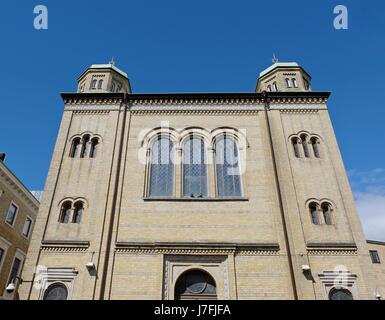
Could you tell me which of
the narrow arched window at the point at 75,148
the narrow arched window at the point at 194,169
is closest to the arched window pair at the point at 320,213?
the narrow arched window at the point at 194,169

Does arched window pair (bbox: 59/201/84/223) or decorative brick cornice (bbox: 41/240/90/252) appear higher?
arched window pair (bbox: 59/201/84/223)

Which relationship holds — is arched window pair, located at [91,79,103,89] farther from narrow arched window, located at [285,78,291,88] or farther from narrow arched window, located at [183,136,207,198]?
narrow arched window, located at [285,78,291,88]

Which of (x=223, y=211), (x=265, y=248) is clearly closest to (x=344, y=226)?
(x=265, y=248)

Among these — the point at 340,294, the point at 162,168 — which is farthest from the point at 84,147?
the point at 340,294

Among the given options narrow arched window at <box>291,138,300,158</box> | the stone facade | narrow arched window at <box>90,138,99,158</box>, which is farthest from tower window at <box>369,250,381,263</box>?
narrow arched window at <box>90,138,99,158</box>

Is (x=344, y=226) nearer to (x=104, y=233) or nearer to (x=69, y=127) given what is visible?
(x=104, y=233)

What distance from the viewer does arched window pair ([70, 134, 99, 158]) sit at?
16.3m

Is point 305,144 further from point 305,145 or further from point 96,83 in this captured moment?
point 96,83

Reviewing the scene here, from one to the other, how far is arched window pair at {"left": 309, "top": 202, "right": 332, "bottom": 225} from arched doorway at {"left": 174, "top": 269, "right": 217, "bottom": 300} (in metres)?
5.37

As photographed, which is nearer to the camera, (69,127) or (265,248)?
(265,248)

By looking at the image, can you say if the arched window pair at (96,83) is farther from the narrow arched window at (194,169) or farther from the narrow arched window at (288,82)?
the narrow arched window at (288,82)

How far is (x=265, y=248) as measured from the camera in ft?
43.7
